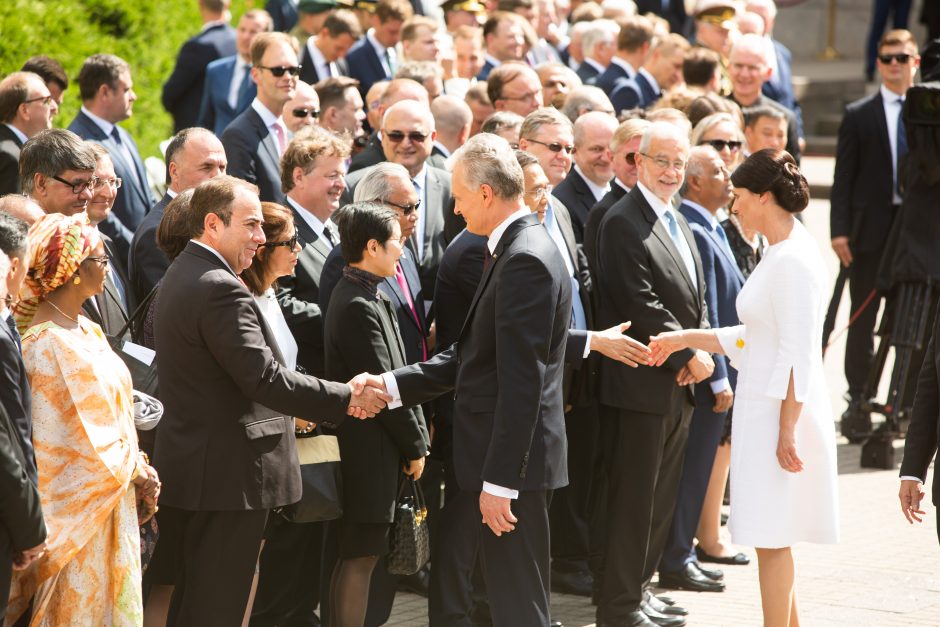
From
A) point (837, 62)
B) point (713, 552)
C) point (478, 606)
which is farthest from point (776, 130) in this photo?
point (837, 62)

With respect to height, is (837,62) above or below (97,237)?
below

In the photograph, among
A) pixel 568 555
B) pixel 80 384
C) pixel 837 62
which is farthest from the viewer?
pixel 837 62

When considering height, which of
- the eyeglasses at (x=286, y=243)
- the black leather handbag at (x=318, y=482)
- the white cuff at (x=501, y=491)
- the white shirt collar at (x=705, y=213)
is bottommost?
the black leather handbag at (x=318, y=482)

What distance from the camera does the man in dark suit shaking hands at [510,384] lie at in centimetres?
516

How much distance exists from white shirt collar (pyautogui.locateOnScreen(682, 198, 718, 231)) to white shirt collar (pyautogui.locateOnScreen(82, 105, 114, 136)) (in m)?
3.58

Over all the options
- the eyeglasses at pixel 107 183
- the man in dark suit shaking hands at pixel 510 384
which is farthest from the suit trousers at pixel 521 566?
the eyeglasses at pixel 107 183

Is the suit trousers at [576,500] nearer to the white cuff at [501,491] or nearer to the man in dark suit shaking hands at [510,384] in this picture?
the man in dark suit shaking hands at [510,384]

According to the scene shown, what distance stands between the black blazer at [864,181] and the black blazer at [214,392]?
6717 mm

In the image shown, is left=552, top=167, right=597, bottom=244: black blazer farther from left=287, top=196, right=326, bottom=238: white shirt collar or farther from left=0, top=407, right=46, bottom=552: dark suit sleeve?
left=0, top=407, right=46, bottom=552: dark suit sleeve

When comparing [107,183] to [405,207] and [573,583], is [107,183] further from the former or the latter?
[573,583]

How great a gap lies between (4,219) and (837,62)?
21112mm

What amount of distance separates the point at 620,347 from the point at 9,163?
3.77m

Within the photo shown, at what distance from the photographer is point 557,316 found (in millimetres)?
5301

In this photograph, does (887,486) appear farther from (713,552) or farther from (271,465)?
(271,465)
